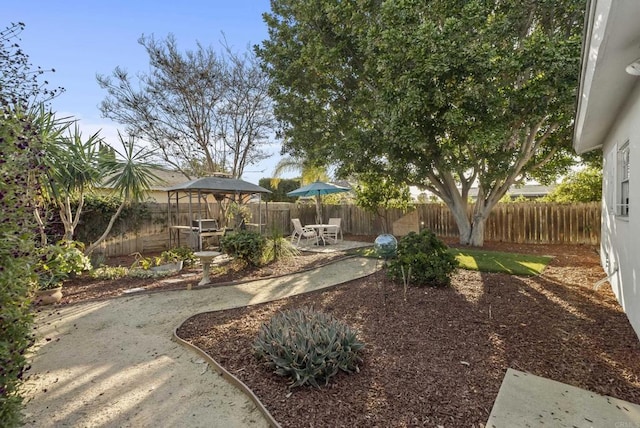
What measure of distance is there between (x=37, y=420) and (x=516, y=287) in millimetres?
5912

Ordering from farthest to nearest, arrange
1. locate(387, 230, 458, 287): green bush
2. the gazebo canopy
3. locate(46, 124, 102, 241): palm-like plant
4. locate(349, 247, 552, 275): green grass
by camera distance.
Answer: the gazebo canopy < locate(349, 247, 552, 275): green grass < locate(46, 124, 102, 241): palm-like plant < locate(387, 230, 458, 287): green bush

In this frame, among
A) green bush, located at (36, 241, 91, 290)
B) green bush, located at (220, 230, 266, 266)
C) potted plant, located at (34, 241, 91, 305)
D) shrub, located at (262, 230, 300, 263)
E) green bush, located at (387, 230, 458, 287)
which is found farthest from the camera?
shrub, located at (262, 230, 300, 263)

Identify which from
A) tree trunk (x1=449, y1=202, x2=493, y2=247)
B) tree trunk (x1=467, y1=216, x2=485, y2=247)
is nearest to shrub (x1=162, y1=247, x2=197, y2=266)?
tree trunk (x1=449, y1=202, x2=493, y2=247)

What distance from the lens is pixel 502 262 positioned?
22.6ft

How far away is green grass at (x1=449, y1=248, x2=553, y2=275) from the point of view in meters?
6.19

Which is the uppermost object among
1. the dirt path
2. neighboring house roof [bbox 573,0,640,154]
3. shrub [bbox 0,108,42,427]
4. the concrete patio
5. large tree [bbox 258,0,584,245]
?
large tree [bbox 258,0,584,245]

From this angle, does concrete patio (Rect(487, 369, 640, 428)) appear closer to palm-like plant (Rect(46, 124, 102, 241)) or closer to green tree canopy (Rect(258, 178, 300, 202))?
palm-like plant (Rect(46, 124, 102, 241))

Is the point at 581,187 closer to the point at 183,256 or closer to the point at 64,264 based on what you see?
the point at 183,256

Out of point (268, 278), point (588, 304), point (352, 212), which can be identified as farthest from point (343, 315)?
point (352, 212)

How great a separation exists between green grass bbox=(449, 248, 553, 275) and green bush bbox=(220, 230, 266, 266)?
4103 mm

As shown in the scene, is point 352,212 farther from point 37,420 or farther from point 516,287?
point 37,420

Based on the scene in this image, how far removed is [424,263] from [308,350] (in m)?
2.95

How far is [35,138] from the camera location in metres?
2.12

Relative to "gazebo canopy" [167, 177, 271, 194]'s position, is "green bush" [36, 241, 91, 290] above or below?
below
